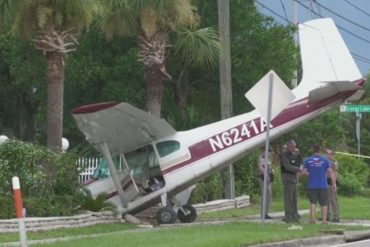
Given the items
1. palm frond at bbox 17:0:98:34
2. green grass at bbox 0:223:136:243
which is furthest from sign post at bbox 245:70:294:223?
palm frond at bbox 17:0:98:34

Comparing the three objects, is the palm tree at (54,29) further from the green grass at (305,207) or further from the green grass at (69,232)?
the green grass at (305,207)

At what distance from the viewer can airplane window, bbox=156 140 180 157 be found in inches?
783

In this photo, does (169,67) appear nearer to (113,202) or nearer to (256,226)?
(113,202)

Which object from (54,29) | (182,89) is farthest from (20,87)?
(54,29)

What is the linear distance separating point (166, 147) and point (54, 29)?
13.0ft

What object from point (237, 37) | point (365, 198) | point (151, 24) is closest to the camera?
point (151, 24)

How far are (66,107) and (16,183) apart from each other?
17965 millimetres

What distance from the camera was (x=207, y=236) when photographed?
14.7m

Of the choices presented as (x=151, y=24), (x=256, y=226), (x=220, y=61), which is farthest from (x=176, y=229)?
(x=220, y=61)

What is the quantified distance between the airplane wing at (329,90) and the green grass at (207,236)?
436 cm

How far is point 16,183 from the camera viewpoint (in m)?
10.2

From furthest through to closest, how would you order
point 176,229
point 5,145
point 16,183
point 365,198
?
point 365,198 → point 5,145 → point 176,229 → point 16,183

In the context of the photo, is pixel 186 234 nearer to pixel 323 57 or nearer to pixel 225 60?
pixel 323 57

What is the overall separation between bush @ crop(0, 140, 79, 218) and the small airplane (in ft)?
3.60
